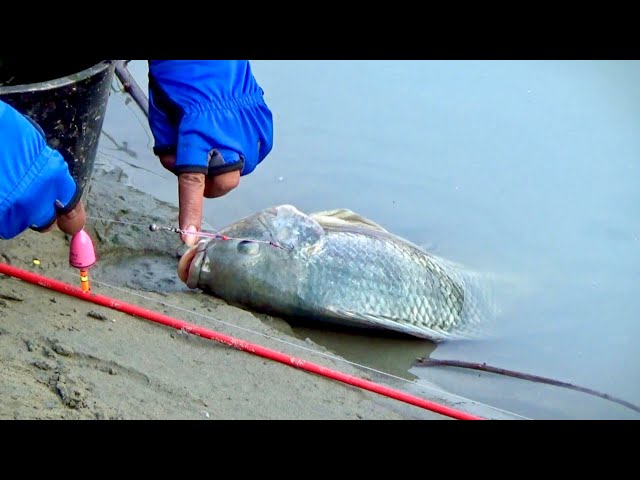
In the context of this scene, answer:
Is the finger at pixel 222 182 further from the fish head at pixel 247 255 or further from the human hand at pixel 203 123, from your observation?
the fish head at pixel 247 255

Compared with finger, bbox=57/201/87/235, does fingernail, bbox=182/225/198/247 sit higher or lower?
higher

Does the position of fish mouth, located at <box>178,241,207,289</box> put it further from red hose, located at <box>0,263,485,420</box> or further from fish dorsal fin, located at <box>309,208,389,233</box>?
fish dorsal fin, located at <box>309,208,389,233</box>

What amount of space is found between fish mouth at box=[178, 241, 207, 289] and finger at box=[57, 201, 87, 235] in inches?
48.0

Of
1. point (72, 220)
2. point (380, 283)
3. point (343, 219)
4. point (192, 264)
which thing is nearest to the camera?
point (72, 220)

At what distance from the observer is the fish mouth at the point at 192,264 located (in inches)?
181

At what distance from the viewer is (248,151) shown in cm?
408

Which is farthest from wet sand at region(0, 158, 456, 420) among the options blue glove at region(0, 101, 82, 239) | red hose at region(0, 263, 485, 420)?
blue glove at region(0, 101, 82, 239)

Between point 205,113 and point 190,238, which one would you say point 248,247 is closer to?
point 190,238

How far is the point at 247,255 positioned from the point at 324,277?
0.46 metres

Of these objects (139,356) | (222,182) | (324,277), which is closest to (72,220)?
(139,356)

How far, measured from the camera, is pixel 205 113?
3.84 m

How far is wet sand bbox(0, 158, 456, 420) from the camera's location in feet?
9.88

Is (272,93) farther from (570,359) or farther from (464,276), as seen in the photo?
(570,359)
